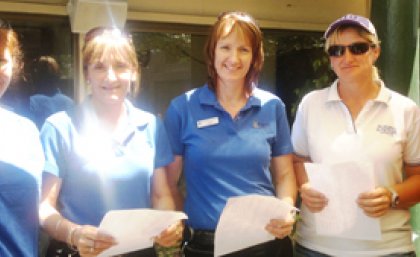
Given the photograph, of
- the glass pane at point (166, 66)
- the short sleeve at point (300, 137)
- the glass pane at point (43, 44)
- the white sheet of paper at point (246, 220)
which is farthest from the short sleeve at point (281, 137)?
the glass pane at point (166, 66)

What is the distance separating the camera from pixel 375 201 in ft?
7.32

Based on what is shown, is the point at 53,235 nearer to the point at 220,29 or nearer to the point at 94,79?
the point at 94,79

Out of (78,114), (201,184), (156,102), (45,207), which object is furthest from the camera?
(156,102)

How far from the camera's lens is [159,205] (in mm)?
2307

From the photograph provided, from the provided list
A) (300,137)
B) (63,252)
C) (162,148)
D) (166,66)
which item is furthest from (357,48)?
(166,66)

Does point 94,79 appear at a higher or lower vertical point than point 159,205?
higher

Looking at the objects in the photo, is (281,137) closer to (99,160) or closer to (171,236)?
(171,236)

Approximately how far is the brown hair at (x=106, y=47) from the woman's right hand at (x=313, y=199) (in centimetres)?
96

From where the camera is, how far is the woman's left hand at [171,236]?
2127mm

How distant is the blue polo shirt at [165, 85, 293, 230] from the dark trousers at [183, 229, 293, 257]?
0.06 meters

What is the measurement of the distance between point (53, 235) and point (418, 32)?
2511 mm

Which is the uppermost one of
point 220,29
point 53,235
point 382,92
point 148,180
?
point 220,29

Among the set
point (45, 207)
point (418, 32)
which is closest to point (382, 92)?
point (418, 32)

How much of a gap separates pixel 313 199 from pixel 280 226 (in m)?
0.20
